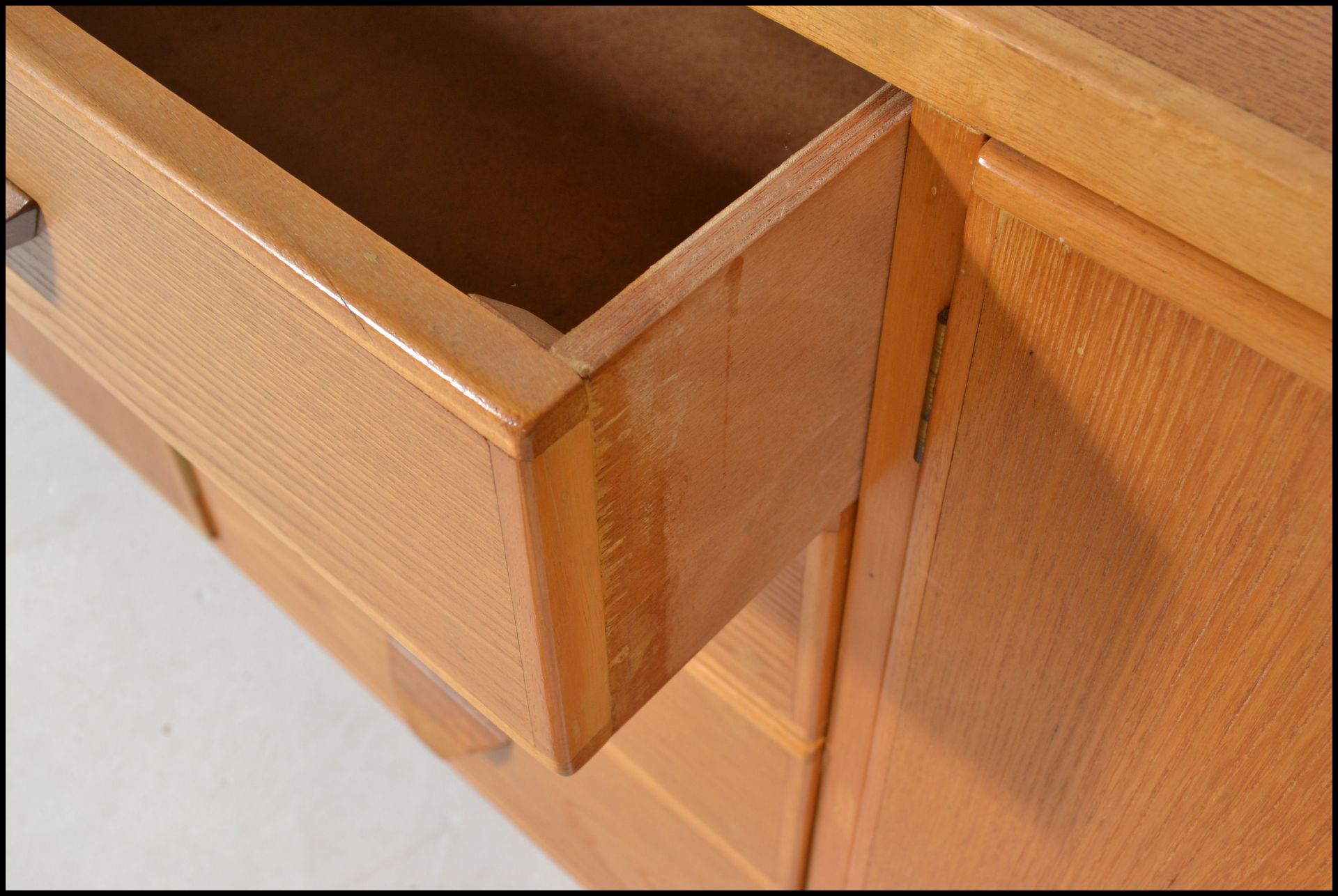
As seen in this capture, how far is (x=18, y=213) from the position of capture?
0.45 metres

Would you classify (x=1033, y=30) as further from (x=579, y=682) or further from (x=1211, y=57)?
(x=579, y=682)

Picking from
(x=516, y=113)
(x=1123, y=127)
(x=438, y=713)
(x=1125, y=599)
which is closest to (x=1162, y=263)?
(x=1123, y=127)

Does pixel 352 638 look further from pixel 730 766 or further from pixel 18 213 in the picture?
pixel 18 213

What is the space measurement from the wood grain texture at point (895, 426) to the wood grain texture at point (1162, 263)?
0.02 m

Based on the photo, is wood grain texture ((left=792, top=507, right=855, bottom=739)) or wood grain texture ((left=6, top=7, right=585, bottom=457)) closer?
wood grain texture ((left=6, top=7, right=585, bottom=457))

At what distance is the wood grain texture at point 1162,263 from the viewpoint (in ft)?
1.05

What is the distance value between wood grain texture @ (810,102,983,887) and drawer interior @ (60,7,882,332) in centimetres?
14

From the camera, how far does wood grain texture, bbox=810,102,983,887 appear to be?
0.39 metres

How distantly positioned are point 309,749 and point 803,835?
511 millimetres

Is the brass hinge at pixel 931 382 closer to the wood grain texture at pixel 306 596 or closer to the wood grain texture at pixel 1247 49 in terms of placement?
the wood grain texture at pixel 1247 49

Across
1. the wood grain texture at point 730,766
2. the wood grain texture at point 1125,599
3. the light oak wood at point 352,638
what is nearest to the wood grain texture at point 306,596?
the light oak wood at point 352,638

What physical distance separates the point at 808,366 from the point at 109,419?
747 mm

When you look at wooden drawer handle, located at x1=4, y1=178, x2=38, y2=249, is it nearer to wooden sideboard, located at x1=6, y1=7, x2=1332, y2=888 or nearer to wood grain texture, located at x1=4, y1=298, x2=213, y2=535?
wooden sideboard, located at x1=6, y1=7, x2=1332, y2=888

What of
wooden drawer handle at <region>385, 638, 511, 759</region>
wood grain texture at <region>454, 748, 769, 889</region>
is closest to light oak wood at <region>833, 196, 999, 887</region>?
wood grain texture at <region>454, 748, 769, 889</region>
